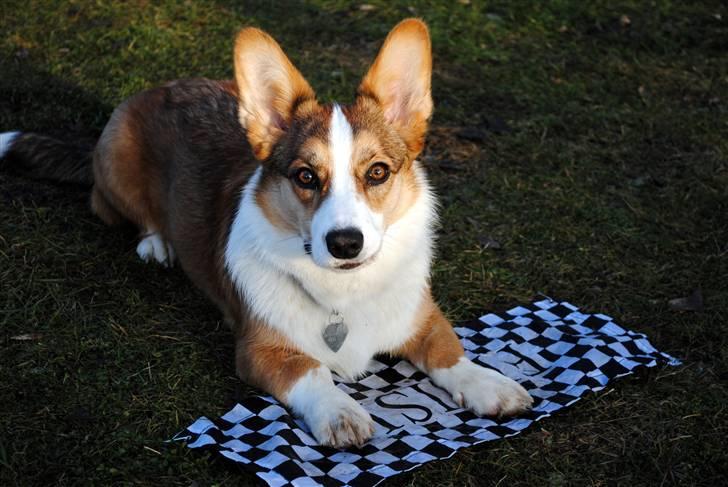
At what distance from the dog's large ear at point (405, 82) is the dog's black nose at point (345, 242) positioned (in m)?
0.67

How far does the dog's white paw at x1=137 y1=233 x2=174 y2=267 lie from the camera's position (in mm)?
4160

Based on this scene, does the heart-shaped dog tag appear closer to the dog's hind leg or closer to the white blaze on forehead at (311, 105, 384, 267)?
the white blaze on forehead at (311, 105, 384, 267)

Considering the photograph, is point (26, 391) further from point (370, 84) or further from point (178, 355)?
point (370, 84)

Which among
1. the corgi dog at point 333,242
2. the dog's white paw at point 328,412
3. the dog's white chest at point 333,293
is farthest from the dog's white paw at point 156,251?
the dog's white paw at point 328,412

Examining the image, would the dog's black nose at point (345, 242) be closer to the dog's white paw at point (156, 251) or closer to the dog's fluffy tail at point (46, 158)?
the dog's white paw at point (156, 251)

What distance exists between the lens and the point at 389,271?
3248 mm

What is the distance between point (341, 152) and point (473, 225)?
1699 millimetres

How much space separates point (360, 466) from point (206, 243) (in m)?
1.48

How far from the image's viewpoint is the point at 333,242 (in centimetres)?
280

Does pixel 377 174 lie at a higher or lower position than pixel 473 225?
higher

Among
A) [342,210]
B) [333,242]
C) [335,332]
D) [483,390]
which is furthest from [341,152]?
[483,390]

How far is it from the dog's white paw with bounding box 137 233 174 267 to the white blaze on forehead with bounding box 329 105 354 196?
1.47 metres

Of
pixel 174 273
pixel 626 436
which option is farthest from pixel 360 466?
pixel 174 273

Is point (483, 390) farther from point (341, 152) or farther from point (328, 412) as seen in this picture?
point (341, 152)
